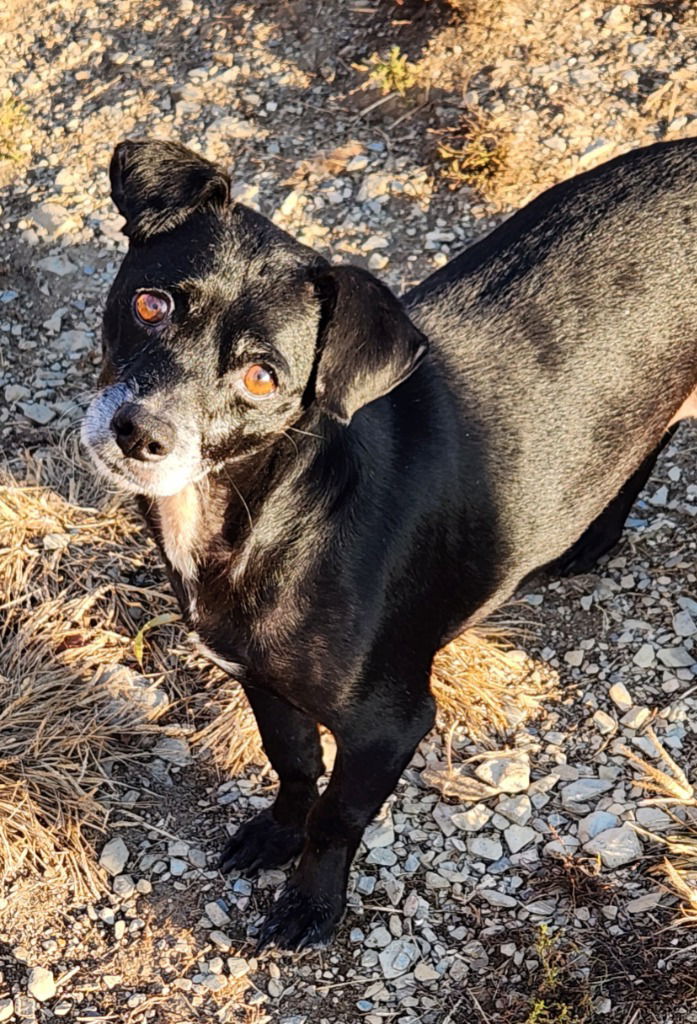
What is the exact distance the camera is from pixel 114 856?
418 cm

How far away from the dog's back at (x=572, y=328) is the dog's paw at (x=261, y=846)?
1.18 m

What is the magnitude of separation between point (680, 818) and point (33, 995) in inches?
80.5

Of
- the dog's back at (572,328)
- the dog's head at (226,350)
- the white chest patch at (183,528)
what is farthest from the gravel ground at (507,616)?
the dog's head at (226,350)

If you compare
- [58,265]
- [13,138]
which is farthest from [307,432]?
[13,138]

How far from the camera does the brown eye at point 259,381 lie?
3051 mm

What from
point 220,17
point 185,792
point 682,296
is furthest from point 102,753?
point 220,17

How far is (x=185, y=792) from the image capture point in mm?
4367

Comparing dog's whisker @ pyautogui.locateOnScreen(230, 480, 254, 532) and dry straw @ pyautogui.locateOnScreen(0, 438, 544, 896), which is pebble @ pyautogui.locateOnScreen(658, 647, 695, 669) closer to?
dry straw @ pyautogui.locateOnScreen(0, 438, 544, 896)

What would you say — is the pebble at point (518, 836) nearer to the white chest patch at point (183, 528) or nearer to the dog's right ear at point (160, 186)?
the white chest patch at point (183, 528)

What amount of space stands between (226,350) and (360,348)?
0.31 m

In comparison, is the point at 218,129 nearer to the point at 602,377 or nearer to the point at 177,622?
the point at 177,622

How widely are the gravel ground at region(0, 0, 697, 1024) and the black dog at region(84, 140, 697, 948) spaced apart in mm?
256

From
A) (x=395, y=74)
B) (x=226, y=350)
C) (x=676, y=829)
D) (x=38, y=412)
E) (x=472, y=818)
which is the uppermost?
(x=226, y=350)

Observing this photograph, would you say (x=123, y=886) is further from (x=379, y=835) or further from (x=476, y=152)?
(x=476, y=152)
